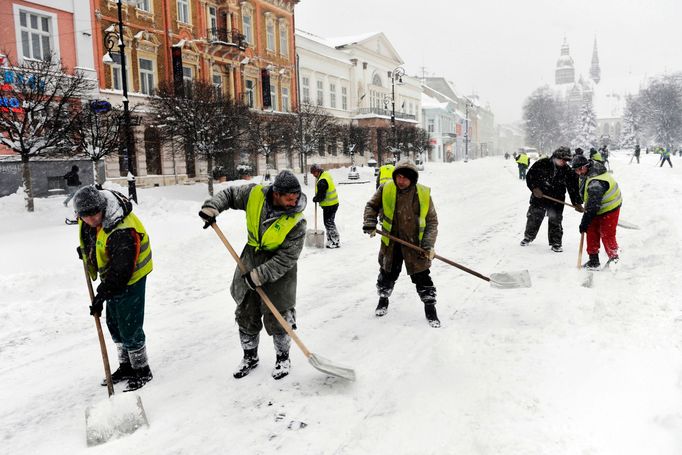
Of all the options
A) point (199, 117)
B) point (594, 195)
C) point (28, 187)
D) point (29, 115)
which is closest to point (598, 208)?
point (594, 195)

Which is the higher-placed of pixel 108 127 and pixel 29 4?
pixel 29 4

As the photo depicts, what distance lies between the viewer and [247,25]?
93.9 feet

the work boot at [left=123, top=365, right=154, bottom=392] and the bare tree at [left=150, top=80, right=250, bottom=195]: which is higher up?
the bare tree at [left=150, top=80, right=250, bottom=195]

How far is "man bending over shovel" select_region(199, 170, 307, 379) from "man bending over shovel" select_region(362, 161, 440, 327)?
1354mm

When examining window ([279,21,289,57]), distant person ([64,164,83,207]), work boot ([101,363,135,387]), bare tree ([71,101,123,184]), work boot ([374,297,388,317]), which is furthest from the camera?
window ([279,21,289,57])

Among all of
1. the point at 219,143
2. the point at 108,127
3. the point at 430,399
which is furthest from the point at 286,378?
the point at 219,143

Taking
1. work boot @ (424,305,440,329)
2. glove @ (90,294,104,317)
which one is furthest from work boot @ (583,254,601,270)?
glove @ (90,294,104,317)

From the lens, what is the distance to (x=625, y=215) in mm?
10680

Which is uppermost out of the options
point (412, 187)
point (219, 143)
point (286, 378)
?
point (219, 143)

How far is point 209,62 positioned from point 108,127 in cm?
1262

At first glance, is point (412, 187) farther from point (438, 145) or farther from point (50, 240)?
point (438, 145)

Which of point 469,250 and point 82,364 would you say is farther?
point 469,250

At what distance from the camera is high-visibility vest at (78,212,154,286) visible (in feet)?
12.0

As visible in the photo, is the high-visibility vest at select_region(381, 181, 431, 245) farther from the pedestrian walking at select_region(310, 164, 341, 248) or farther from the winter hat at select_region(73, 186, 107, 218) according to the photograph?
the pedestrian walking at select_region(310, 164, 341, 248)
